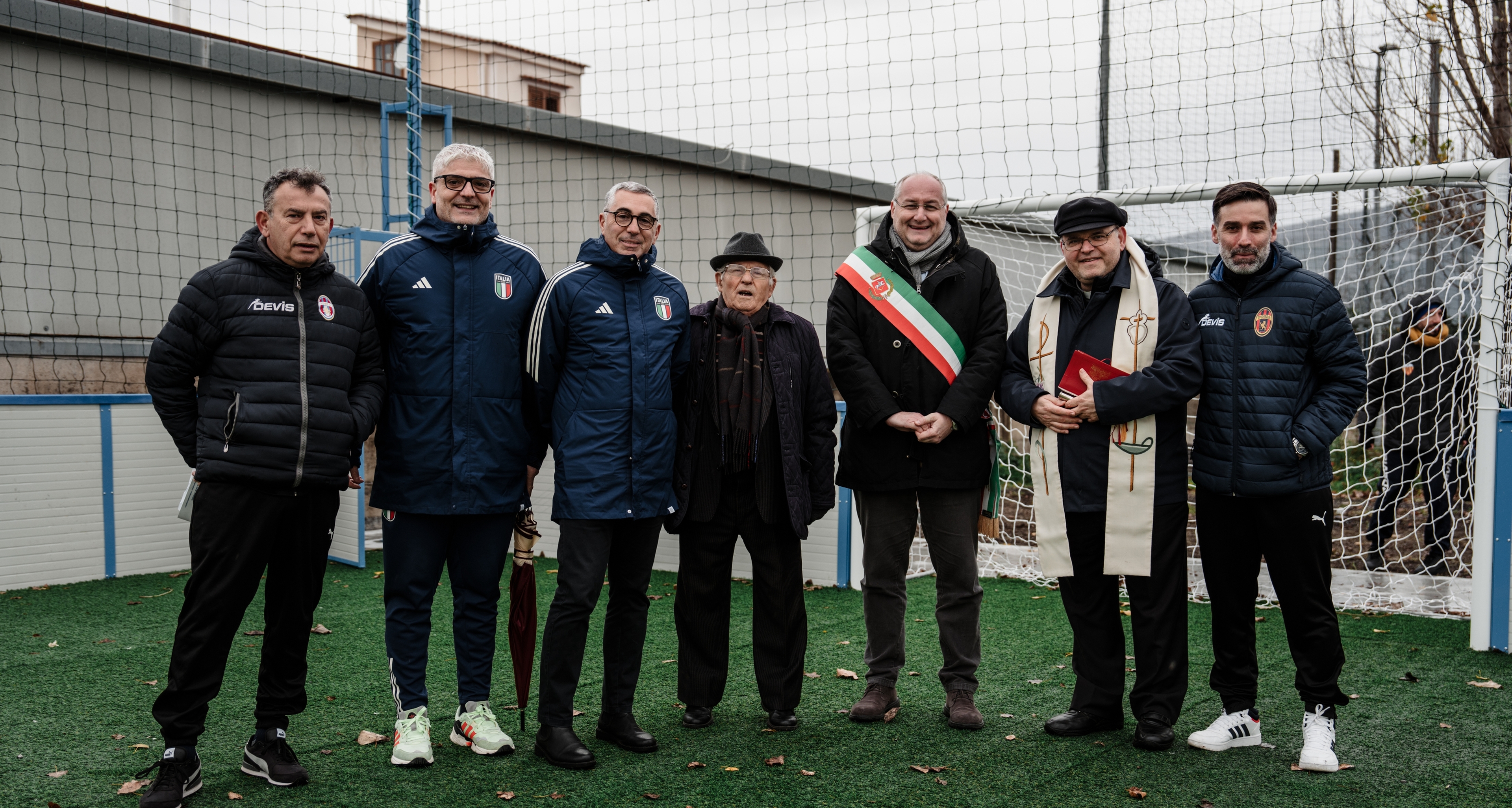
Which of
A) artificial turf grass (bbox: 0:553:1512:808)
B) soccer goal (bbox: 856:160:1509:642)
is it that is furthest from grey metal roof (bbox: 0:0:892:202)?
artificial turf grass (bbox: 0:553:1512:808)

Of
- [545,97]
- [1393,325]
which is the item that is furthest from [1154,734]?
[545,97]

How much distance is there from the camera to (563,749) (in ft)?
10.8

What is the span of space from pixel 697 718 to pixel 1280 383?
7.23 feet

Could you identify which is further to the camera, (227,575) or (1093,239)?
(1093,239)

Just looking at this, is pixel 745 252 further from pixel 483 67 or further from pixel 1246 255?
pixel 483 67

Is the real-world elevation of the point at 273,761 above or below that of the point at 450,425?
below

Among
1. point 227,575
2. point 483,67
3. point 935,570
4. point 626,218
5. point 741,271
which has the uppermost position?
point 483,67

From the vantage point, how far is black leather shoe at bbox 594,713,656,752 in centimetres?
345

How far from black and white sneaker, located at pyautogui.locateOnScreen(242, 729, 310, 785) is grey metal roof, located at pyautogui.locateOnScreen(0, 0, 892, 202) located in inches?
216

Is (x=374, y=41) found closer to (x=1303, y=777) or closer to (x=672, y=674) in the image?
(x=672, y=674)

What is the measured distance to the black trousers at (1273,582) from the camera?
3.31 m

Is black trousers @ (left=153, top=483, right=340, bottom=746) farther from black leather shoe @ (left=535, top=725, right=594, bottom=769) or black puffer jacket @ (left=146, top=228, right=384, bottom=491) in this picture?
black leather shoe @ (left=535, top=725, right=594, bottom=769)

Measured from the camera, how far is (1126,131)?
7922mm

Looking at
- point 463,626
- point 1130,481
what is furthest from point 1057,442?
point 463,626
